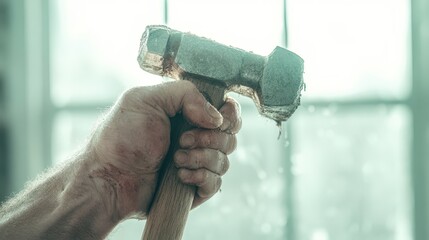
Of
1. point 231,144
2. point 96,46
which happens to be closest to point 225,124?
point 231,144

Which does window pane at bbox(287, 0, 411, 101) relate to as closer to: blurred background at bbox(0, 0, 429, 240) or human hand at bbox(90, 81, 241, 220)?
blurred background at bbox(0, 0, 429, 240)

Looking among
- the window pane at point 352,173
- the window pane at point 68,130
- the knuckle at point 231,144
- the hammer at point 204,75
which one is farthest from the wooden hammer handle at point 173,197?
the window pane at point 68,130

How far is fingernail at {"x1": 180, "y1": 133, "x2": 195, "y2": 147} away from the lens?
1.46 m

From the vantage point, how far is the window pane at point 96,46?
3439 millimetres

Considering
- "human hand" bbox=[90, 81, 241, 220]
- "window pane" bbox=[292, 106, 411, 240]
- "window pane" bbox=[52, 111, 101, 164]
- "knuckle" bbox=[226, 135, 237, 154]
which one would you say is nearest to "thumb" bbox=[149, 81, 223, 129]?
"human hand" bbox=[90, 81, 241, 220]

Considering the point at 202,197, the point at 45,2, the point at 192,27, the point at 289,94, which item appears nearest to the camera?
the point at 289,94

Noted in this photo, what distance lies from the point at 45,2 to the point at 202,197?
2243 mm

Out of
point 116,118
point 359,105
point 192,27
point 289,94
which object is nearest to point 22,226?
point 116,118

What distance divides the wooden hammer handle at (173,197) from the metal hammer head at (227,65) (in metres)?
0.03

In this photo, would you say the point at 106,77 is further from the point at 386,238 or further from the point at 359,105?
the point at 386,238

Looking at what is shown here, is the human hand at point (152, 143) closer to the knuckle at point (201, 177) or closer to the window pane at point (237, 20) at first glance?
the knuckle at point (201, 177)

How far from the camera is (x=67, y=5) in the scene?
11.6 ft

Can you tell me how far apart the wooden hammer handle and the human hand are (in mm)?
16

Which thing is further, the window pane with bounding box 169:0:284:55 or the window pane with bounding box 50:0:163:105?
the window pane with bounding box 50:0:163:105
